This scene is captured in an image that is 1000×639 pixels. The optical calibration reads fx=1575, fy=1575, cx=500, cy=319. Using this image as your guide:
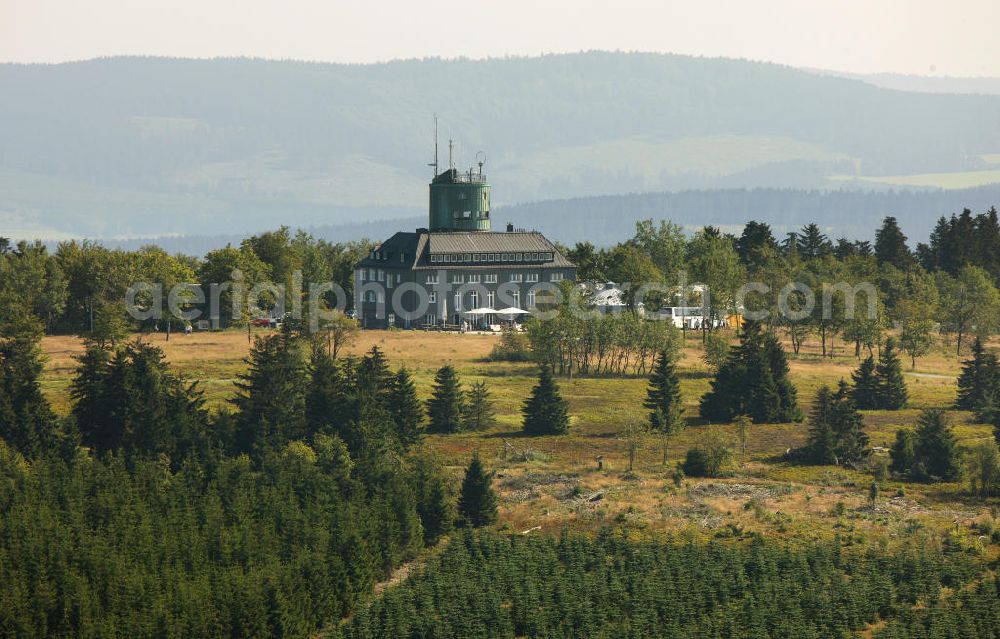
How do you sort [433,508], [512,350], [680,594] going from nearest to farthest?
[680,594] < [433,508] < [512,350]

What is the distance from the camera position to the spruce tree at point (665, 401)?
300 feet

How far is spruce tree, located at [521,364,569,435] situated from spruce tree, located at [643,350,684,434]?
198 inches

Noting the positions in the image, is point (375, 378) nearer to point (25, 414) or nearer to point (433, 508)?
point (433, 508)

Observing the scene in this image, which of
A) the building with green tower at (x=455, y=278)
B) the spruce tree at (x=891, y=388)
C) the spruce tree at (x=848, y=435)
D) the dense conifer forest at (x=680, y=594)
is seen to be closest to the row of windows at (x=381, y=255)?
the building with green tower at (x=455, y=278)

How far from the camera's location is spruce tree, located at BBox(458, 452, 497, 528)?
7181 centimetres

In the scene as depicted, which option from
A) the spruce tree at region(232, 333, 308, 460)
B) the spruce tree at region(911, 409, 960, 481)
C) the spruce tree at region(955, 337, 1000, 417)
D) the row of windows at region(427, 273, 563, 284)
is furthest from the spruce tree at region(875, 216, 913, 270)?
the spruce tree at region(232, 333, 308, 460)

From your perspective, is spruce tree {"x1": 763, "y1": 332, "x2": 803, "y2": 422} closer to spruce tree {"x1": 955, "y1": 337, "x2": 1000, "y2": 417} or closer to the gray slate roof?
spruce tree {"x1": 955, "y1": 337, "x2": 1000, "y2": 417}

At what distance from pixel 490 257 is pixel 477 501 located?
82.9 meters

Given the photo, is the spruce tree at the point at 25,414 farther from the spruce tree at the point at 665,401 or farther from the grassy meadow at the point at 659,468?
the spruce tree at the point at 665,401

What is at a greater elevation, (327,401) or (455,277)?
(455,277)

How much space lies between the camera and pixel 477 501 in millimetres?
72125

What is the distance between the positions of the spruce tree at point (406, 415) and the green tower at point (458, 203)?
76345 millimetres

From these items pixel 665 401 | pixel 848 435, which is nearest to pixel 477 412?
pixel 665 401

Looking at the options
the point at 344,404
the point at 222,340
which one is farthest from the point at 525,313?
the point at 344,404
